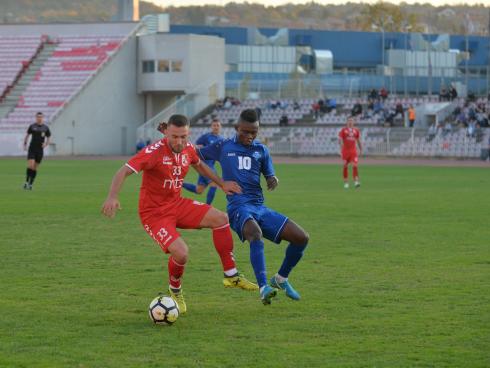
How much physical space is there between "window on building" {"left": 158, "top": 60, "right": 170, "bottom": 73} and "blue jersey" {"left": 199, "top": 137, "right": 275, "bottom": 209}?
5646 cm

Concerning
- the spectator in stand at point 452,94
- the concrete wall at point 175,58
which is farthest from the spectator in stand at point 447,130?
the concrete wall at point 175,58

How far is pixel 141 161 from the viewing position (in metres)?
9.91

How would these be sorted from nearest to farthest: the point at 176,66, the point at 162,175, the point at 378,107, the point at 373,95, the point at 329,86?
Answer: the point at 162,175, the point at 378,107, the point at 373,95, the point at 176,66, the point at 329,86

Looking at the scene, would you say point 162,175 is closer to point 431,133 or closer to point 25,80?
point 431,133

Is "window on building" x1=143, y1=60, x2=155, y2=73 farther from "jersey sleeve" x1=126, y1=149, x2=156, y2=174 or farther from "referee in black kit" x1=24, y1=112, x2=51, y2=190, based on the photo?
"jersey sleeve" x1=126, y1=149, x2=156, y2=174

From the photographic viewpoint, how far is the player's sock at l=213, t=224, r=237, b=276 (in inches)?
412

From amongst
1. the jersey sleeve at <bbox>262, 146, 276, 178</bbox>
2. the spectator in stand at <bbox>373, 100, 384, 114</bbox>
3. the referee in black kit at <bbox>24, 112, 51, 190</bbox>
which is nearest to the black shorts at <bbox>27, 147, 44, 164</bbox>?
the referee in black kit at <bbox>24, 112, 51, 190</bbox>

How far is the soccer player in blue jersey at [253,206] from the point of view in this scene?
411 inches

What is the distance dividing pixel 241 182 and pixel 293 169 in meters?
33.4

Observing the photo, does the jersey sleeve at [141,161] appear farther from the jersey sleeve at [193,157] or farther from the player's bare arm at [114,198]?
the jersey sleeve at [193,157]

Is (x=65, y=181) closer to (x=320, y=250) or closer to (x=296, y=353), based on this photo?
(x=320, y=250)

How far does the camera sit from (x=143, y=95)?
227ft

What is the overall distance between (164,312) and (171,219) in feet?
3.91

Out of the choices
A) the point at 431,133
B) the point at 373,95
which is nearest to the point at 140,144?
the point at 373,95
